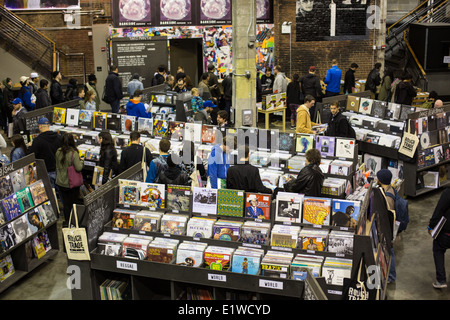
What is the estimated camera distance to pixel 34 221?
8.34m

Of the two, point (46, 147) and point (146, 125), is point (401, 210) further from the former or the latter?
point (46, 147)

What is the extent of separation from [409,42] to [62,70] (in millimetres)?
12315

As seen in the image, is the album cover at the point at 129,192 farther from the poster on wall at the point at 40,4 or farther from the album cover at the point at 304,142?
the poster on wall at the point at 40,4

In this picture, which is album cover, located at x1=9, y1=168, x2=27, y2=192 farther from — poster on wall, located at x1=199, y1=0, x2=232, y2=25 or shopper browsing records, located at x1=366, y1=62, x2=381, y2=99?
Answer: poster on wall, located at x1=199, y1=0, x2=232, y2=25

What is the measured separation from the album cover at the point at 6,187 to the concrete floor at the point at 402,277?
1.34 meters

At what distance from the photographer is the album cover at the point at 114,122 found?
11.3 m

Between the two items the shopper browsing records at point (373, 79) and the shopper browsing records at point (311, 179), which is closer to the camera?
the shopper browsing records at point (311, 179)

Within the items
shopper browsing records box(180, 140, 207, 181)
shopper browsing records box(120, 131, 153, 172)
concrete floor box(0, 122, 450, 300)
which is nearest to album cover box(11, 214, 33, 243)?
concrete floor box(0, 122, 450, 300)

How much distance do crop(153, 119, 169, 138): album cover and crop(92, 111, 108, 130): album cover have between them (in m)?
1.28

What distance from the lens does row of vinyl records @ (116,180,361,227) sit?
259 inches

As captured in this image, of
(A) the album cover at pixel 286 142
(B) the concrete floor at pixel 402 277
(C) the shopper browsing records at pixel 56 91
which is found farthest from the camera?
(C) the shopper browsing records at pixel 56 91

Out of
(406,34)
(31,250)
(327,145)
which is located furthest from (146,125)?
(406,34)

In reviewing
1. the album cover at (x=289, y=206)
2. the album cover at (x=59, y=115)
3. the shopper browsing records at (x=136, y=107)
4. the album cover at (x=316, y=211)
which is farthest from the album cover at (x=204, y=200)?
the album cover at (x=59, y=115)
